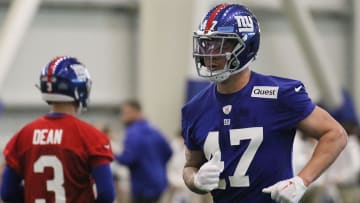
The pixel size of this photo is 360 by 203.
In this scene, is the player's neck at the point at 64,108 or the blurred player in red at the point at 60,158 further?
the player's neck at the point at 64,108

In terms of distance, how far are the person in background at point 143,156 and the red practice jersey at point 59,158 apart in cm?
530

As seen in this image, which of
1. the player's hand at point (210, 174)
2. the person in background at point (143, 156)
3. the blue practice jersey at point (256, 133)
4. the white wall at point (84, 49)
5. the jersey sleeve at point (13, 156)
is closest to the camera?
the player's hand at point (210, 174)

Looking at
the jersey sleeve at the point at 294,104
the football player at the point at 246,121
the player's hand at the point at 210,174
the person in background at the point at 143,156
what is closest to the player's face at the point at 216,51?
the football player at the point at 246,121

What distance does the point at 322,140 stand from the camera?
3.93m

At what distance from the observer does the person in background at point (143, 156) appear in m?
10.1

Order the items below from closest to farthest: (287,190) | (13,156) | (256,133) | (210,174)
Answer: (287,190)
(210,174)
(256,133)
(13,156)

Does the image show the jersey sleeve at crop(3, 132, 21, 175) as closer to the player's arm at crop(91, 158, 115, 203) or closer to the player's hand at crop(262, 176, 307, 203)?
the player's arm at crop(91, 158, 115, 203)

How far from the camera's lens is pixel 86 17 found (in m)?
13.3

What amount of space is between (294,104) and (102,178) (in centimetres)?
109

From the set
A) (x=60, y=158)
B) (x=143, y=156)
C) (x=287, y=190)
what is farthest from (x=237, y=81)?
(x=143, y=156)

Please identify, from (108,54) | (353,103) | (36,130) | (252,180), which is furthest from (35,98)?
(252,180)

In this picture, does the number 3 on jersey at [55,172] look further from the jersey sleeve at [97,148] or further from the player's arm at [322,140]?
the player's arm at [322,140]

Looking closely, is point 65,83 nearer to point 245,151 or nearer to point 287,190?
point 245,151

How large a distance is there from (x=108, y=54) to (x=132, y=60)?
0.38 m
